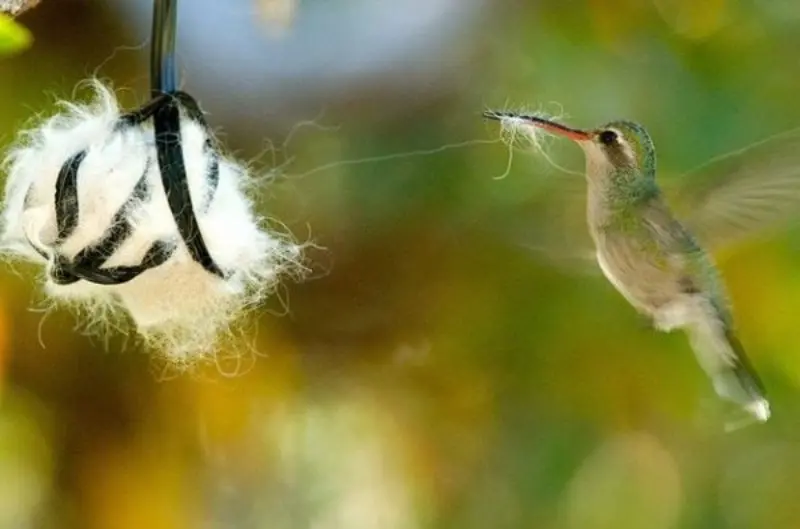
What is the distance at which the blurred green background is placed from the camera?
0.57 meters

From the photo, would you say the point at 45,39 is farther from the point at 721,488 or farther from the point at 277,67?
the point at 721,488

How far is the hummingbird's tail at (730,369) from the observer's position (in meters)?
0.55

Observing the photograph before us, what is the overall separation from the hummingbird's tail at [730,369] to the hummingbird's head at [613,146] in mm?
120

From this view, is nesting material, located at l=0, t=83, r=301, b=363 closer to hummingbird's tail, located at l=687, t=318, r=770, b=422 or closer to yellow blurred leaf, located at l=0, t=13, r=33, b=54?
yellow blurred leaf, located at l=0, t=13, r=33, b=54

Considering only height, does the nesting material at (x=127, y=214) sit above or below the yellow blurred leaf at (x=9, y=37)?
below

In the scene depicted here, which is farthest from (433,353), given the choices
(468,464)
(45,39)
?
(45,39)

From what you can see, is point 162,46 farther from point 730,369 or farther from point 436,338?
point 730,369

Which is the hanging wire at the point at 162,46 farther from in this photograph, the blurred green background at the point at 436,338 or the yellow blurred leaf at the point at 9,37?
the blurred green background at the point at 436,338

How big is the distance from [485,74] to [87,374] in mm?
402

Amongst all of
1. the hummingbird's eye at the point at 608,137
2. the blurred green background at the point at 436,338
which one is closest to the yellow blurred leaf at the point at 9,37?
the blurred green background at the point at 436,338

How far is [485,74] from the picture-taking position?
0.61 m

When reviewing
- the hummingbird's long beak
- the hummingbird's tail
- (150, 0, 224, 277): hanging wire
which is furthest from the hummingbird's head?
(150, 0, 224, 277): hanging wire

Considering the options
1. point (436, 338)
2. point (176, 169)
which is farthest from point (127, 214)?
point (436, 338)

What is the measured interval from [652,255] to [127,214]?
1.02 feet
